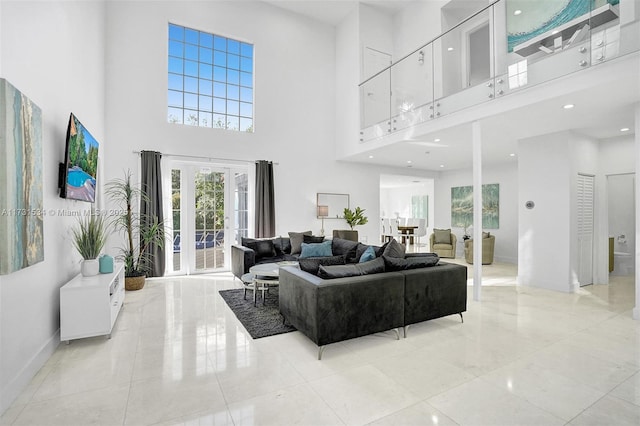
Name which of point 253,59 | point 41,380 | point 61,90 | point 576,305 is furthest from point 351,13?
point 41,380

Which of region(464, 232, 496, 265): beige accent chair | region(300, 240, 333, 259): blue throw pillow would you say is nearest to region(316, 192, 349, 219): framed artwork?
region(300, 240, 333, 259): blue throw pillow

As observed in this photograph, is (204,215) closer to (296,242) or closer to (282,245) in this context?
(282,245)

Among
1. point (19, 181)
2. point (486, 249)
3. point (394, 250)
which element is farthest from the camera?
point (486, 249)

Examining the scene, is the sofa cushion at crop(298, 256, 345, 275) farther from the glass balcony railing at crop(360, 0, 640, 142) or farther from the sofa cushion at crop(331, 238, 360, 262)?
the glass balcony railing at crop(360, 0, 640, 142)

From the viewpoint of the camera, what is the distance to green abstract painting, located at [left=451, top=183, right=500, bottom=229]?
29.1 ft

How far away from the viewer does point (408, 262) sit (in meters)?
3.45

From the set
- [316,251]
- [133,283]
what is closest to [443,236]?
[316,251]

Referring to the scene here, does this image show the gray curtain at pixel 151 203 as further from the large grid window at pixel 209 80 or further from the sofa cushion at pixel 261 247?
the sofa cushion at pixel 261 247

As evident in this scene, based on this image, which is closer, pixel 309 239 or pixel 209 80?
pixel 309 239

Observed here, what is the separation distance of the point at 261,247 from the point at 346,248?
175cm

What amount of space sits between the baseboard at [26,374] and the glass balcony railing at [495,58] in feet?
18.9

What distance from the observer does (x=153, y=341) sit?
10.6 ft

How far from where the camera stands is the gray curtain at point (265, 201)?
700cm

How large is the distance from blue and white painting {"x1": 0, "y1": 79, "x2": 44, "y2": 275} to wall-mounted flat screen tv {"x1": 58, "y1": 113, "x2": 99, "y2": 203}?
58 cm
